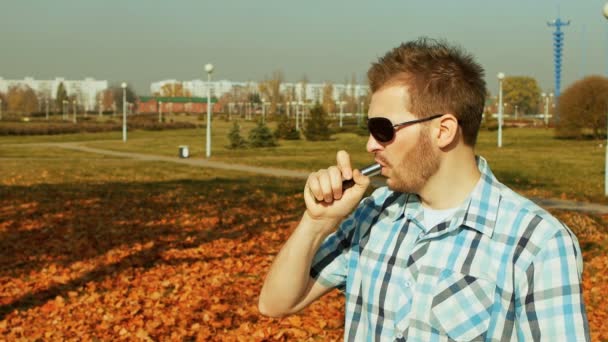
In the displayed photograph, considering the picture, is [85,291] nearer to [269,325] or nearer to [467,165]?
[269,325]

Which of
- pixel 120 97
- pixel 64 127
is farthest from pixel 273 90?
pixel 120 97

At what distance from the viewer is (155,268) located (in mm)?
8242

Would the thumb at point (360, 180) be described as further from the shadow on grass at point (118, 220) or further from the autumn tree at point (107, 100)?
the autumn tree at point (107, 100)

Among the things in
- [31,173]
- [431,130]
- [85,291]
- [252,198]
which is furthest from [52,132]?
[431,130]

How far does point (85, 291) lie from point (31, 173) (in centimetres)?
1515

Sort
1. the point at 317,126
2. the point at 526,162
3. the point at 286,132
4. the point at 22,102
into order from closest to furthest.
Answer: the point at 526,162 → the point at 317,126 → the point at 286,132 → the point at 22,102

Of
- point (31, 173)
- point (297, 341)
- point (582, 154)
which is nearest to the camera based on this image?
point (297, 341)

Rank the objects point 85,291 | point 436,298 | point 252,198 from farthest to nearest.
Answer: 1. point 252,198
2. point 85,291
3. point 436,298

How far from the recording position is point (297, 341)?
5.72 metres

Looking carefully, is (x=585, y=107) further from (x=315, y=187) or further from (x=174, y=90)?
(x=174, y=90)

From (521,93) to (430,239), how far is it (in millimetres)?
143856

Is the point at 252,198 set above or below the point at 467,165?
below

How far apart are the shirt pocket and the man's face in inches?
11.8

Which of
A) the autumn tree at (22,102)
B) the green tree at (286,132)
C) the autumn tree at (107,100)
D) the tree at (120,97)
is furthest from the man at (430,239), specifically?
the autumn tree at (107,100)
